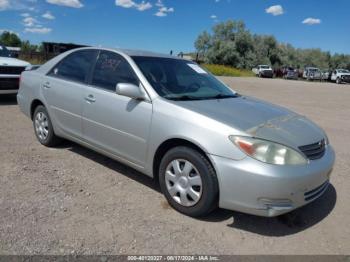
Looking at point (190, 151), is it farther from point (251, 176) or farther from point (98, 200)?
point (98, 200)

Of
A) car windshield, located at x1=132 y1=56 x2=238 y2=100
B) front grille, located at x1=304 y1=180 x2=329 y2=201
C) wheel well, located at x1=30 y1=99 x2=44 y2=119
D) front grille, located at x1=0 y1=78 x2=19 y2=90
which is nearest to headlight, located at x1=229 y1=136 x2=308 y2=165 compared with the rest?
front grille, located at x1=304 y1=180 x2=329 y2=201

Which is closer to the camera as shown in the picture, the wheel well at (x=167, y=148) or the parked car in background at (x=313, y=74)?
the wheel well at (x=167, y=148)

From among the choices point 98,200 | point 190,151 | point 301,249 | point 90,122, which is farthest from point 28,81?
point 301,249

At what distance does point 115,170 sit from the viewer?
15.3 feet

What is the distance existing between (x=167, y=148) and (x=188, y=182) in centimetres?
44

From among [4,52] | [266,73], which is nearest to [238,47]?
[266,73]

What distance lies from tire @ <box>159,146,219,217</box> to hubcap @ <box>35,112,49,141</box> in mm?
2492

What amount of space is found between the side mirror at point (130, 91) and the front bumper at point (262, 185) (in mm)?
1111

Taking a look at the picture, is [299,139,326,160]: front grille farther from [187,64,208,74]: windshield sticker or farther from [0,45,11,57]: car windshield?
[0,45,11,57]: car windshield

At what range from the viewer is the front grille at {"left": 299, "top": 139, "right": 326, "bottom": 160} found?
330 cm

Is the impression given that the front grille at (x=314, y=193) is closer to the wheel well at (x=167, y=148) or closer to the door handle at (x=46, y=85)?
the wheel well at (x=167, y=148)

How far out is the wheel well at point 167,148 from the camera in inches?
133

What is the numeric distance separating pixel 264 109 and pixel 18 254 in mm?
2912

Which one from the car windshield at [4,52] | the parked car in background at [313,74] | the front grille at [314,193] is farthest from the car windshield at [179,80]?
the parked car in background at [313,74]
